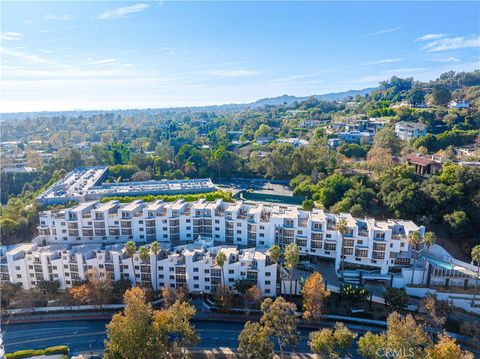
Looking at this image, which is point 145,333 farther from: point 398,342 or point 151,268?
point 398,342

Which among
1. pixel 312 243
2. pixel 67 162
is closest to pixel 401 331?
pixel 312 243

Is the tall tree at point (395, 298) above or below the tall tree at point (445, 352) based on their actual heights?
below

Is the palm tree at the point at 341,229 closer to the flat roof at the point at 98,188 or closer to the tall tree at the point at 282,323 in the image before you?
the tall tree at the point at 282,323

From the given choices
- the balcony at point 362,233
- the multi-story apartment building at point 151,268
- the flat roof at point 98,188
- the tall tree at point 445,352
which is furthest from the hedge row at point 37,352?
the balcony at point 362,233

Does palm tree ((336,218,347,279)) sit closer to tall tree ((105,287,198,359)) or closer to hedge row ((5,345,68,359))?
tall tree ((105,287,198,359))

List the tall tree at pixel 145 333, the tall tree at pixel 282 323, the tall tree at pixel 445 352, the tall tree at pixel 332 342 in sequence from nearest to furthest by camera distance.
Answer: the tall tree at pixel 445 352
the tall tree at pixel 145 333
the tall tree at pixel 332 342
the tall tree at pixel 282 323

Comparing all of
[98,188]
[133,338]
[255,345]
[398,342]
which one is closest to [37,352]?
[133,338]

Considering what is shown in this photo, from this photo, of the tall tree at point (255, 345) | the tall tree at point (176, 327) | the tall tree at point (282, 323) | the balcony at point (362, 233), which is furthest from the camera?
the balcony at point (362, 233)

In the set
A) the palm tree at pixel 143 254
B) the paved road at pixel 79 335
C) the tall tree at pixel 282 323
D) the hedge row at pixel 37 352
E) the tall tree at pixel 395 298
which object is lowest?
the paved road at pixel 79 335
